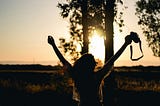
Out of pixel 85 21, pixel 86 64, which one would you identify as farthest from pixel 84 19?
pixel 86 64

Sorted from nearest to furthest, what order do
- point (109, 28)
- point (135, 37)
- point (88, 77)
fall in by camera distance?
1. point (135, 37)
2. point (88, 77)
3. point (109, 28)

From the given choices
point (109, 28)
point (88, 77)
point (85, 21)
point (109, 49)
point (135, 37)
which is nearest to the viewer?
point (135, 37)

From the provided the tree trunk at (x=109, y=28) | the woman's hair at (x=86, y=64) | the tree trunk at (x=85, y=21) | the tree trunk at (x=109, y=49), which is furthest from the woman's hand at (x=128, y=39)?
the tree trunk at (x=85, y=21)

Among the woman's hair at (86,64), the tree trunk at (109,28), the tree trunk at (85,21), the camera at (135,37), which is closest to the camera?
the camera at (135,37)

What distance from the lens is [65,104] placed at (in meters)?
16.9

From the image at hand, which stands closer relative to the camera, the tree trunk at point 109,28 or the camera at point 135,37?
the camera at point 135,37

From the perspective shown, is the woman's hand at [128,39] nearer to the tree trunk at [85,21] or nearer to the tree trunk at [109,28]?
the tree trunk at [109,28]

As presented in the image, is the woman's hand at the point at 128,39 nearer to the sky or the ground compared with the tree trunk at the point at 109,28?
nearer to the ground

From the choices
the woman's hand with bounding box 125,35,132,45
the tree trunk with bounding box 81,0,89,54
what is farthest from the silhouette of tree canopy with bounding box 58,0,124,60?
the woman's hand with bounding box 125,35,132,45

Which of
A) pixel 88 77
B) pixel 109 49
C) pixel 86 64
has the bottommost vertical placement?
pixel 88 77

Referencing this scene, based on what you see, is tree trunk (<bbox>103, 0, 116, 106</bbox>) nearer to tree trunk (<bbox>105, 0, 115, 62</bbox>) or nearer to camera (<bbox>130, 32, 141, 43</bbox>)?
tree trunk (<bbox>105, 0, 115, 62</bbox>)

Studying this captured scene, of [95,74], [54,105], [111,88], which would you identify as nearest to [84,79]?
[95,74]

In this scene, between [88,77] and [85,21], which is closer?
[88,77]

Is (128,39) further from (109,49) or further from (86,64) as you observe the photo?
(109,49)
